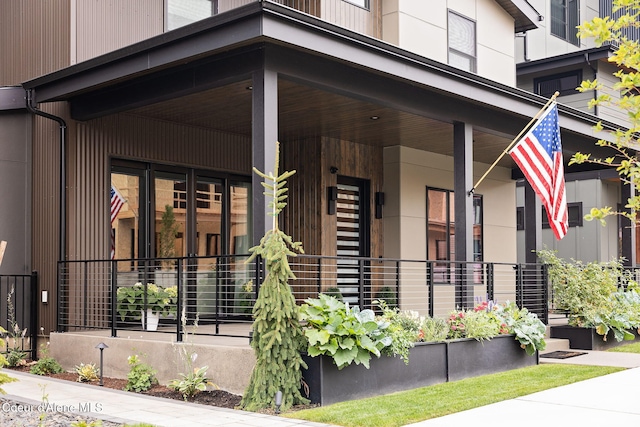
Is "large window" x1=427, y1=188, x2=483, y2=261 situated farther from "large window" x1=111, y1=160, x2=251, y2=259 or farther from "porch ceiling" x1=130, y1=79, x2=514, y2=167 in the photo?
"large window" x1=111, y1=160, x2=251, y2=259

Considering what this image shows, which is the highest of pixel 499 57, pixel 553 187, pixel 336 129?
pixel 499 57

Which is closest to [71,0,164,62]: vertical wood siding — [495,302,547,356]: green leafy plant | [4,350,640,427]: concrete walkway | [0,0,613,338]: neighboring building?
[0,0,613,338]: neighboring building

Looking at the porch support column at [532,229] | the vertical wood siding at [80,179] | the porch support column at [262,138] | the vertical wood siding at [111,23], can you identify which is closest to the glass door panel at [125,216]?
the vertical wood siding at [80,179]

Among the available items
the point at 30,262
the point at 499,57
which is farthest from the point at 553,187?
the point at 30,262

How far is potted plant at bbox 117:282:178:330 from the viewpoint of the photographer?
10484 millimetres

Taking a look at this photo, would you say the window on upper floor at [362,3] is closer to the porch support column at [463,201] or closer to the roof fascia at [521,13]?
the porch support column at [463,201]

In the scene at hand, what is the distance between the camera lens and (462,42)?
14430mm

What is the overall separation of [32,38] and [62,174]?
2.63 metres

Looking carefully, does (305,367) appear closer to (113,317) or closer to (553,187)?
(113,317)

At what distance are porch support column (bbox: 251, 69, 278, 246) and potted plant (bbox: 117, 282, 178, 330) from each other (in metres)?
2.76

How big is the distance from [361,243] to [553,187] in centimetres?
435

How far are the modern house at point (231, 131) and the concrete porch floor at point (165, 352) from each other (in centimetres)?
48

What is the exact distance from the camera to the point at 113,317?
32.6 ft

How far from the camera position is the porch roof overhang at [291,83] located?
8.39 metres
